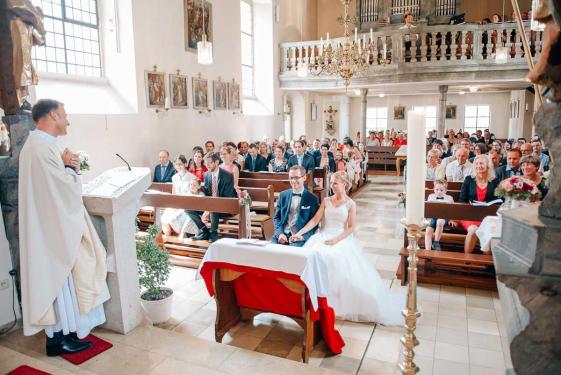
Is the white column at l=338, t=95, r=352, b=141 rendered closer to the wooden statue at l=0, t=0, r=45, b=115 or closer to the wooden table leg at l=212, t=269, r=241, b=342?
the wooden table leg at l=212, t=269, r=241, b=342

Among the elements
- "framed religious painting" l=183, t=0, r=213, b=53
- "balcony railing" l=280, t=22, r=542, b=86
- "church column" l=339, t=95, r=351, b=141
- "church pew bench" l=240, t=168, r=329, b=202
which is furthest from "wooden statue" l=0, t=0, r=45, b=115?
"church column" l=339, t=95, r=351, b=141

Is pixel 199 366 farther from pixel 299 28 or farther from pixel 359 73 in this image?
pixel 299 28

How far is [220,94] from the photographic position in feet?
40.0

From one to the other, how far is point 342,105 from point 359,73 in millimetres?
9094

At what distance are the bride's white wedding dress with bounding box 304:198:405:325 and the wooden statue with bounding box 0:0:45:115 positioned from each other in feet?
10.1

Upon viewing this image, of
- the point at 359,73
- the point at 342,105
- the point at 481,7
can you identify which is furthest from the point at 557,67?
the point at 342,105

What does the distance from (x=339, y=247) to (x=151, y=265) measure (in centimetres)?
194

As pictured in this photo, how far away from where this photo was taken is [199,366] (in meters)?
2.97

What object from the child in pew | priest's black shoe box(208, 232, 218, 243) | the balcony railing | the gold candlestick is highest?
the balcony railing

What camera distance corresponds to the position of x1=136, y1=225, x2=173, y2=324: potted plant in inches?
157

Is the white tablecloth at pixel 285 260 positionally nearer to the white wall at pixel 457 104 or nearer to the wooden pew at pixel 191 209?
the wooden pew at pixel 191 209

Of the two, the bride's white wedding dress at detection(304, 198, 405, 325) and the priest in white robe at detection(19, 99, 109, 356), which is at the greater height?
the priest in white robe at detection(19, 99, 109, 356)

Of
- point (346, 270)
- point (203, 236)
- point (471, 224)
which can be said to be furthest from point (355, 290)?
point (203, 236)

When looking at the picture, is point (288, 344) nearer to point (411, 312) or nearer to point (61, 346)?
point (61, 346)
